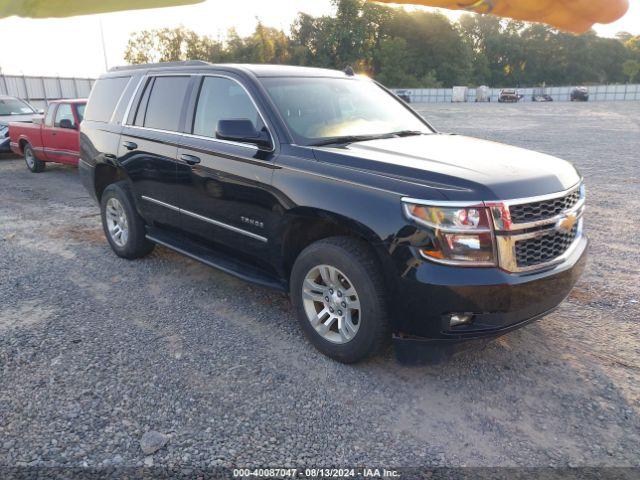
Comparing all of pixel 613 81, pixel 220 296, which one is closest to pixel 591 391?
pixel 220 296

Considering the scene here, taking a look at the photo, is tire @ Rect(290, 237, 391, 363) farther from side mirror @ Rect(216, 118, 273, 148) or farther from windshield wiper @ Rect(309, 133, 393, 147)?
side mirror @ Rect(216, 118, 273, 148)

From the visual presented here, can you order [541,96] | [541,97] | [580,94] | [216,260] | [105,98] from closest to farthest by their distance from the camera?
[216,260]
[105,98]
[580,94]
[541,97]
[541,96]

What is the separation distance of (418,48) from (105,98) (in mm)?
3710

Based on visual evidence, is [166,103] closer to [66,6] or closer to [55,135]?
[66,6]

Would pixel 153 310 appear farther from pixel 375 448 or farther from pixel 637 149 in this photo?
pixel 637 149

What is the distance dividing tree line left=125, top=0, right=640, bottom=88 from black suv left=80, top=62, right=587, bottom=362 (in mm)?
461

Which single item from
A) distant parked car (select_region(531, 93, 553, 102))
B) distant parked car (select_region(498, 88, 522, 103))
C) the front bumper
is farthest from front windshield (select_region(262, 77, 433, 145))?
distant parked car (select_region(531, 93, 553, 102))

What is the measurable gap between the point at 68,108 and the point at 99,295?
6.83 meters

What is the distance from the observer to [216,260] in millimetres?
4250

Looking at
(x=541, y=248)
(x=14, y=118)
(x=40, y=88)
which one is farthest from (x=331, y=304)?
(x=40, y=88)

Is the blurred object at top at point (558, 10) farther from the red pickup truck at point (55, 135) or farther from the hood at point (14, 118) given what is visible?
the hood at point (14, 118)

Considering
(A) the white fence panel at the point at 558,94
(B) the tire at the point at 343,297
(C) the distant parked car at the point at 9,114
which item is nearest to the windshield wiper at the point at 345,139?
(B) the tire at the point at 343,297

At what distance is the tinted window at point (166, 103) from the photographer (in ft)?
15.1

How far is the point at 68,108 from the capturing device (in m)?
10.0
